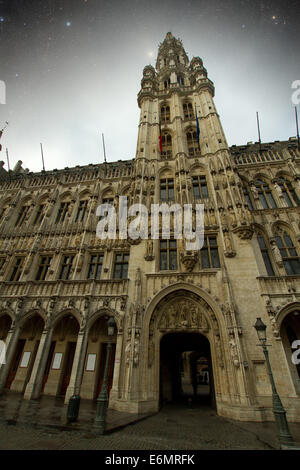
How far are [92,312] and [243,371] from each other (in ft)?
31.7

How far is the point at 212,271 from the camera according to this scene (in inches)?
549

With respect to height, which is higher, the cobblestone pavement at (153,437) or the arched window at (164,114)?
the arched window at (164,114)

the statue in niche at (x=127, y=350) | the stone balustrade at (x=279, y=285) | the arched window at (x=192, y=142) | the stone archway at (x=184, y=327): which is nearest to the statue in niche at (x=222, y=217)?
the stone balustrade at (x=279, y=285)

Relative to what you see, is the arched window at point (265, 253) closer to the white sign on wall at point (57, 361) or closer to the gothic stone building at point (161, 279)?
the gothic stone building at point (161, 279)

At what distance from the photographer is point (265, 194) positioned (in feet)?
62.3

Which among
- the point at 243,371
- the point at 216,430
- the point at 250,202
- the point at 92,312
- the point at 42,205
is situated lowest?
the point at 216,430

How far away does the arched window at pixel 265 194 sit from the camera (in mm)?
18562

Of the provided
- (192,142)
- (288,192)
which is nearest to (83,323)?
(288,192)

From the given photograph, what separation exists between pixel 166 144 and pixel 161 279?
15748 mm

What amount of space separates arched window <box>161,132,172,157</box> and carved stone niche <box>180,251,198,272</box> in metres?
12.2

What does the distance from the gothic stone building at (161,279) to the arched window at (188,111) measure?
753mm

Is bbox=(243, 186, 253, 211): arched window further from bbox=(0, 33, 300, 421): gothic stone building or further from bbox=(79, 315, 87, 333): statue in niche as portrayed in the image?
bbox=(79, 315, 87, 333): statue in niche
